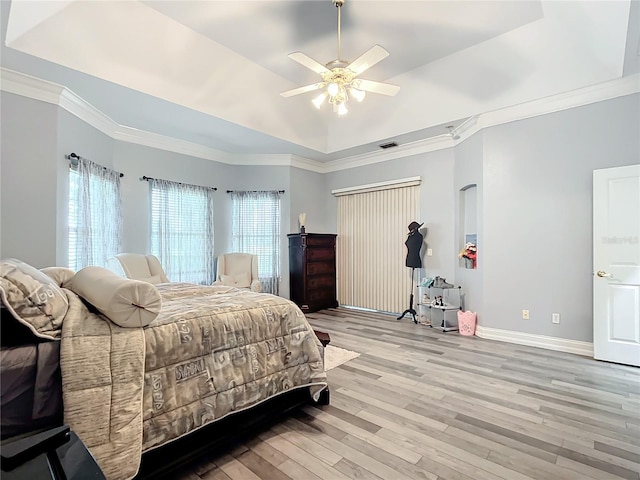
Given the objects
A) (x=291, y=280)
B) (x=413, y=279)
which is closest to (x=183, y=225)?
(x=291, y=280)

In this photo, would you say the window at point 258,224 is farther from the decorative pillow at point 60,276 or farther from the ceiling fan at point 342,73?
the decorative pillow at point 60,276

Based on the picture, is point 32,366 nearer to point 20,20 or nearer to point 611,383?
point 20,20

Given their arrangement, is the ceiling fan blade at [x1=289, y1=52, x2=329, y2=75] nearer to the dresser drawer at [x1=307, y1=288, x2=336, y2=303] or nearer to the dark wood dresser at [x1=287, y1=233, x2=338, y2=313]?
the dark wood dresser at [x1=287, y1=233, x2=338, y2=313]

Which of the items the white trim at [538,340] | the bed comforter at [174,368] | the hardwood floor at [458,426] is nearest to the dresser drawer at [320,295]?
the hardwood floor at [458,426]

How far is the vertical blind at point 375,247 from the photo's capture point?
216 inches

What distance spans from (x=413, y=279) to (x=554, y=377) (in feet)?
8.41

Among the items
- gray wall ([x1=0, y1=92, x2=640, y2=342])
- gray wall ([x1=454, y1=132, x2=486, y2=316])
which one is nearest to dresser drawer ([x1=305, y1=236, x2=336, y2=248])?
gray wall ([x1=0, y1=92, x2=640, y2=342])

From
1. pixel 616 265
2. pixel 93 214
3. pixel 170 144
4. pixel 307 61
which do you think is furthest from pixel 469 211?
pixel 93 214

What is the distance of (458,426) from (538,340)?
7.71 ft

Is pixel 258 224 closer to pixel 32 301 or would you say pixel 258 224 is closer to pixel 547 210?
pixel 547 210

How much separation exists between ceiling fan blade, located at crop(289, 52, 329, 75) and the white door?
3039mm

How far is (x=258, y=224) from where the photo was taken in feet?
19.7

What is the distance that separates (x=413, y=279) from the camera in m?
5.32

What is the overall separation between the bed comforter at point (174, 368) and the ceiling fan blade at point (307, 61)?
6.74ft
